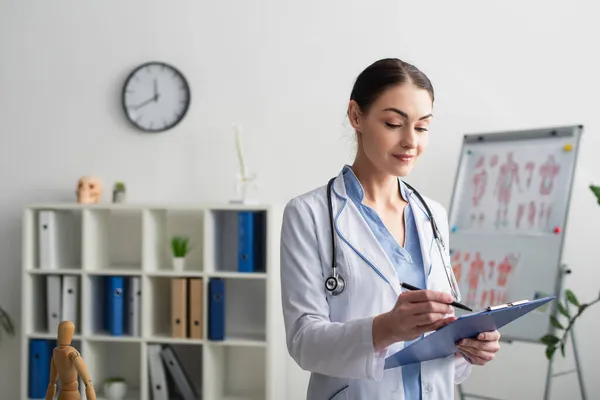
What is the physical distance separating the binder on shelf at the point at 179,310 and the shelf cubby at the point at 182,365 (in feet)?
0.38

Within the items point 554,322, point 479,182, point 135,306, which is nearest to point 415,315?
point 554,322

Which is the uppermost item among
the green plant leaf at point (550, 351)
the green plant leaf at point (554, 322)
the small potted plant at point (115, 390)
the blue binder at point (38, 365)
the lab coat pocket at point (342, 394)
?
the lab coat pocket at point (342, 394)

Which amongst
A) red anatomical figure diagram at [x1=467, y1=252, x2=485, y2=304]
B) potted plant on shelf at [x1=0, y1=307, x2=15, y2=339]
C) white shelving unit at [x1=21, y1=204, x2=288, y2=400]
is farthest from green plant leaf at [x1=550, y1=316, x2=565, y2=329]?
potted plant on shelf at [x1=0, y1=307, x2=15, y2=339]

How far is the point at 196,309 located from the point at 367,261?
7.15 feet

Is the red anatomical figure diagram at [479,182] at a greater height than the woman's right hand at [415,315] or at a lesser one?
greater

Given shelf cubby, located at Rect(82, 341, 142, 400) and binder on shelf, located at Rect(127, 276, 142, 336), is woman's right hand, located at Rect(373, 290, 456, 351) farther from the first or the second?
shelf cubby, located at Rect(82, 341, 142, 400)

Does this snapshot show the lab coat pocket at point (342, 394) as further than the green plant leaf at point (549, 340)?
No

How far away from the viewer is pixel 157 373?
11.6ft

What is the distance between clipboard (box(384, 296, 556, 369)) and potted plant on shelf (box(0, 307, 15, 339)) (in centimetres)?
304

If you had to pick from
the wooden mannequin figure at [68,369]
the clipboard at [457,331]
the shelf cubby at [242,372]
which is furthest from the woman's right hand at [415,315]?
the shelf cubby at [242,372]

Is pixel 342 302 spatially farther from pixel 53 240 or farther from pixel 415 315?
pixel 53 240

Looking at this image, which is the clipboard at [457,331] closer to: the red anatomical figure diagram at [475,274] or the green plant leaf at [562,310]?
the green plant leaf at [562,310]

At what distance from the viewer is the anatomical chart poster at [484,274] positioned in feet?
10.0

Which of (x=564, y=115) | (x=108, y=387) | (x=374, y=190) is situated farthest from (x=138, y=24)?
(x=374, y=190)
